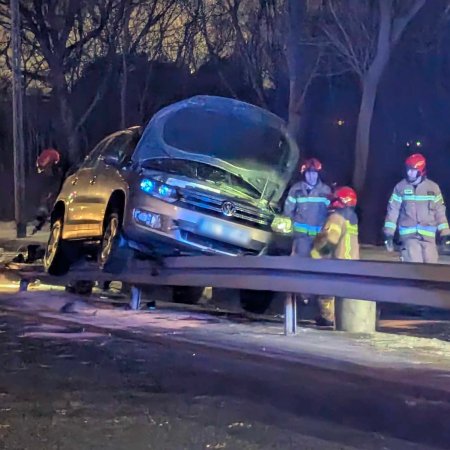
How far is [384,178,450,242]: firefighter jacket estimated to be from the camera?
11.7 metres

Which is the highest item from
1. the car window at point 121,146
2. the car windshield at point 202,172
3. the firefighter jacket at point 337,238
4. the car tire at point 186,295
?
the car window at point 121,146

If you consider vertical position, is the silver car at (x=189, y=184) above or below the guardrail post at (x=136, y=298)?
above

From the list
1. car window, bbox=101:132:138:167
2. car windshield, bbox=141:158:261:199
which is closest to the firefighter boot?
car windshield, bbox=141:158:261:199

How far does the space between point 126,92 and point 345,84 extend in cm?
Result: 947

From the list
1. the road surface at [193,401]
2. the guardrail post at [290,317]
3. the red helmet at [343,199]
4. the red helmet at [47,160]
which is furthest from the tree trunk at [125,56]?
the road surface at [193,401]

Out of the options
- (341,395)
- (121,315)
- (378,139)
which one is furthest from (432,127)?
(341,395)

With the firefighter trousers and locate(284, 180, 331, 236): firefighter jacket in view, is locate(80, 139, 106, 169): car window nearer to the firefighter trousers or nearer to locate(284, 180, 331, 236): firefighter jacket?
locate(284, 180, 331, 236): firefighter jacket

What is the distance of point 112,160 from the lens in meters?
12.2

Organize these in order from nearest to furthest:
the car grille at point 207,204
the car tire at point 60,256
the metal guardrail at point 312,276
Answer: the metal guardrail at point 312,276
the car grille at point 207,204
the car tire at point 60,256

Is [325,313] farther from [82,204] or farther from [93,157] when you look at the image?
[93,157]

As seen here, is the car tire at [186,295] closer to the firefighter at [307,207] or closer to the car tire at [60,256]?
the car tire at [60,256]

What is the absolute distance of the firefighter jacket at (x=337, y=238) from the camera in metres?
10.8

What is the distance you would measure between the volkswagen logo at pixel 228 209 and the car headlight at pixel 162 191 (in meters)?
0.53

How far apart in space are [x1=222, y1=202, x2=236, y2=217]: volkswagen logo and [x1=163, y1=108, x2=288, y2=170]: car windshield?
0.86 meters
